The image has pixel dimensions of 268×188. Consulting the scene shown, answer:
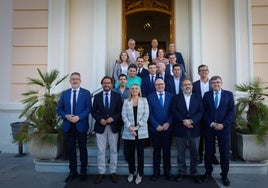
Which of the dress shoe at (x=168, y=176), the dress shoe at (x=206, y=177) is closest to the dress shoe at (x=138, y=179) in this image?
the dress shoe at (x=168, y=176)

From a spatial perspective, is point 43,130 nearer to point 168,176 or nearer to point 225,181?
point 168,176

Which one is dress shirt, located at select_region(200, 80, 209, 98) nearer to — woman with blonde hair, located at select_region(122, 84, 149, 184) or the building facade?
woman with blonde hair, located at select_region(122, 84, 149, 184)

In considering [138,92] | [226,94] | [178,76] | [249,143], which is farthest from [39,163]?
A: [249,143]

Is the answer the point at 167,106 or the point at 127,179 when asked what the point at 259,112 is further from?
the point at 127,179

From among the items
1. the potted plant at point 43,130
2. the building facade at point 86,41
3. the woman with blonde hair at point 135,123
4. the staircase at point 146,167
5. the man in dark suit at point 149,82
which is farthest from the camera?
the building facade at point 86,41

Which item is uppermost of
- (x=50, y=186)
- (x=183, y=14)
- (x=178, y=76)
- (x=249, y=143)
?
(x=183, y=14)

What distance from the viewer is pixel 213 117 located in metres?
4.70

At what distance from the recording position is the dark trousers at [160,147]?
4746 mm

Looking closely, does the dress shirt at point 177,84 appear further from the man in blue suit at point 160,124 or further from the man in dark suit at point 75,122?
the man in dark suit at point 75,122

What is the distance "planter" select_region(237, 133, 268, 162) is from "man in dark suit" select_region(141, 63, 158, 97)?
82.6 inches

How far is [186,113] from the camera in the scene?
15.3ft

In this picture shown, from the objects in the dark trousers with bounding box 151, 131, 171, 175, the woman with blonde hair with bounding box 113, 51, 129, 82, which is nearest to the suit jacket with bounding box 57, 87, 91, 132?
the dark trousers with bounding box 151, 131, 171, 175

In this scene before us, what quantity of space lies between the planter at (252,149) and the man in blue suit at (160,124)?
63.7 inches

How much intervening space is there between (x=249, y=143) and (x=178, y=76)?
1963 mm
